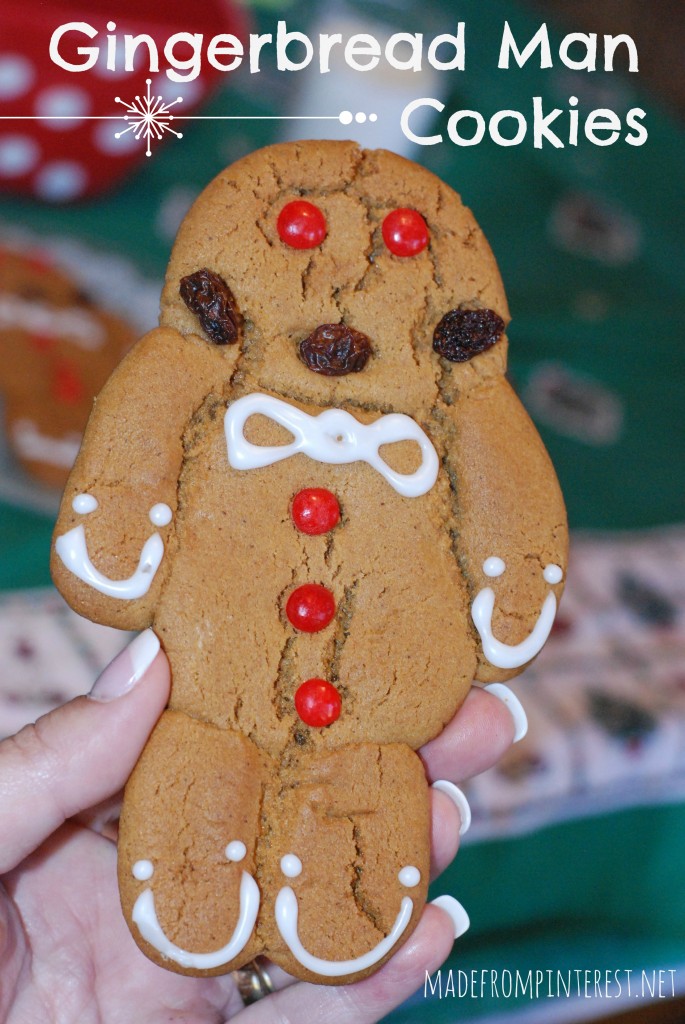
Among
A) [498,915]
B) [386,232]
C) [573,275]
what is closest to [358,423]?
[386,232]

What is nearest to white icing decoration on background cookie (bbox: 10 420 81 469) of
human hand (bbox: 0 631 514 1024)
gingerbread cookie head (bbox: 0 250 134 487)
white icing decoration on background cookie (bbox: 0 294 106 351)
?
gingerbread cookie head (bbox: 0 250 134 487)

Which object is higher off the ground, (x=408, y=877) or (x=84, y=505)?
(x=84, y=505)

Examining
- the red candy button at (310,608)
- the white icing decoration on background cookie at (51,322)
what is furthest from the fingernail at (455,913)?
the white icing decoration on background cookie at (51,322)

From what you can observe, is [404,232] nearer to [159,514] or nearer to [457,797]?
[159,514]

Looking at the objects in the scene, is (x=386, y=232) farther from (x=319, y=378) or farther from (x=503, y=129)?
(x=503, y=129)

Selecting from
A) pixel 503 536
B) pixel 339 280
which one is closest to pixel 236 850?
pixel 503 536
